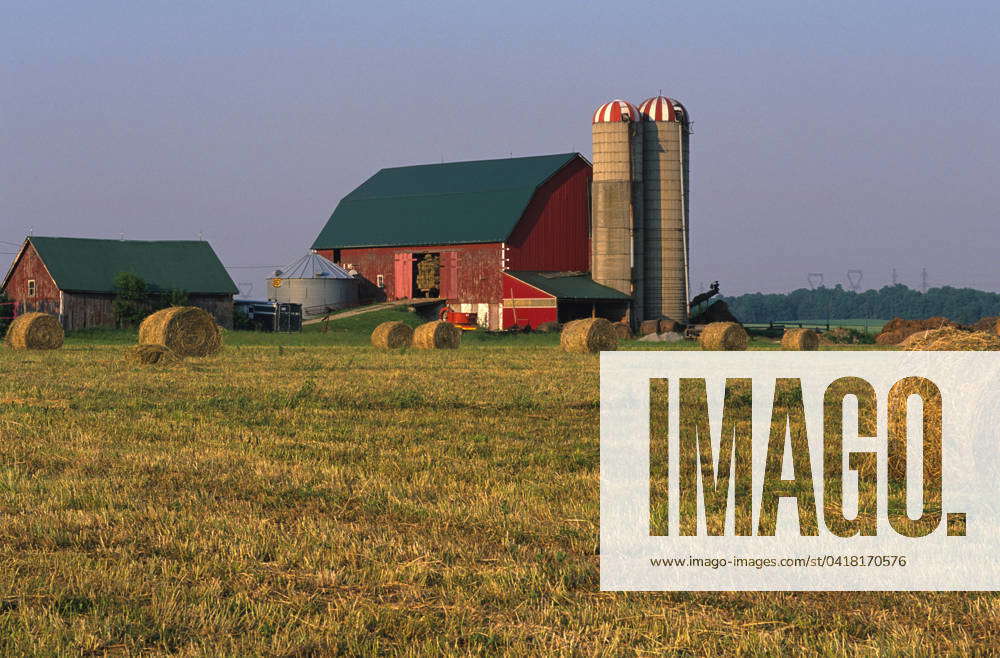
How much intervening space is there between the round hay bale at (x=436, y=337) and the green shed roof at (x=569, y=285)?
22.0 metres

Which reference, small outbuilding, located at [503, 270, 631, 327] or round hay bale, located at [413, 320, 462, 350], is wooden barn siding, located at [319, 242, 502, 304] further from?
round hay bale, located at [413, 320, 462, 350]

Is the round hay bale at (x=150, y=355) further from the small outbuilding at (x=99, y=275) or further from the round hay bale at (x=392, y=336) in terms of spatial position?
the small outbuilding at (x=99, y=275)

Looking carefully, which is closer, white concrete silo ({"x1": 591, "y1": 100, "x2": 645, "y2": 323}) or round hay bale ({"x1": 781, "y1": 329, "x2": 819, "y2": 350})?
round hay bale ({"x1": 781, "y1": 329, "x2": 819, "y2": 350})

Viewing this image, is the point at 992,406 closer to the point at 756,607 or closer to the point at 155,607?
the point at 756,607

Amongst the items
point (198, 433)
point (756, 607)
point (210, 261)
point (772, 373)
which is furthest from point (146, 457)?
point (210, 261)

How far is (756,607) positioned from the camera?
6.75m

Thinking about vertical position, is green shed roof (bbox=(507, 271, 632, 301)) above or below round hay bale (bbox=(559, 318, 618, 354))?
above

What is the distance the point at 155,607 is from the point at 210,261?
64376 millimetres

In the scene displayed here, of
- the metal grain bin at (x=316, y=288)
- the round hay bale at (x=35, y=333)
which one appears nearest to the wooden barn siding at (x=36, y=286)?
the metal grain bin at (x=316, y=288)

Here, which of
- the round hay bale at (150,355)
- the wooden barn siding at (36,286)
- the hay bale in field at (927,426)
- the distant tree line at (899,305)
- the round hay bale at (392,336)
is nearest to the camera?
the hay bale in field at (927,426)

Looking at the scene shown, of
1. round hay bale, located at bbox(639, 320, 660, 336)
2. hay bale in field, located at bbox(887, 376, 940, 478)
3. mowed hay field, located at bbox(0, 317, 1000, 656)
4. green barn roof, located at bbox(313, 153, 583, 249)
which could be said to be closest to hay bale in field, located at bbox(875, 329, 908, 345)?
round hay bale, located at bbox(639, 320, 660, 336)

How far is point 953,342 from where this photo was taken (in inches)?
473

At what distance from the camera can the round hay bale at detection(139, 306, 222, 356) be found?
3222 centimetres

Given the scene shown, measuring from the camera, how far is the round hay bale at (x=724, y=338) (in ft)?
146
